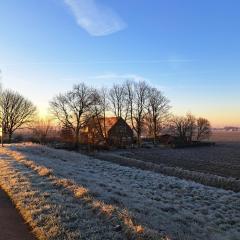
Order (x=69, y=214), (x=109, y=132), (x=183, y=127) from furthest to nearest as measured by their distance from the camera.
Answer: (x=183, y=127)
(x=109, y=132)
(x=69, y=214)

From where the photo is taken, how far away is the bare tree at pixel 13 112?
284 feet

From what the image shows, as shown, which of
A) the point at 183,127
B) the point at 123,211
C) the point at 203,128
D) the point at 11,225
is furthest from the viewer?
the point at 203,128

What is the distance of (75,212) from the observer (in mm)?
10219

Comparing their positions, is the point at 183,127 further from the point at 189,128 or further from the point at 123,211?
the point at 123,211

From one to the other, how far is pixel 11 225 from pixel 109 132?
257ft

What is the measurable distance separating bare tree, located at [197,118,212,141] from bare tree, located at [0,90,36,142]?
178 ft

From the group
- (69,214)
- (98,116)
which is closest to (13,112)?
(98,116)

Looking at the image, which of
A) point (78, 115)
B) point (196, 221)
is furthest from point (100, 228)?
point (78, 115)

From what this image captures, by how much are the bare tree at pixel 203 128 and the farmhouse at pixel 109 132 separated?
118ft

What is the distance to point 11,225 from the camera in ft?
30.7

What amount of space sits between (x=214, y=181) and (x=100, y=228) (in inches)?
805

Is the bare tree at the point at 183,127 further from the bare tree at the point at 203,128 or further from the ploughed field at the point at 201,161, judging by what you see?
the ploughed field at the point at 201,161

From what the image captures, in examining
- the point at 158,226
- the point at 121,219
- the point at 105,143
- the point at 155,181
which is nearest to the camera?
the point at 121,219

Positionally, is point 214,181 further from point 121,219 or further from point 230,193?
point 121,219
